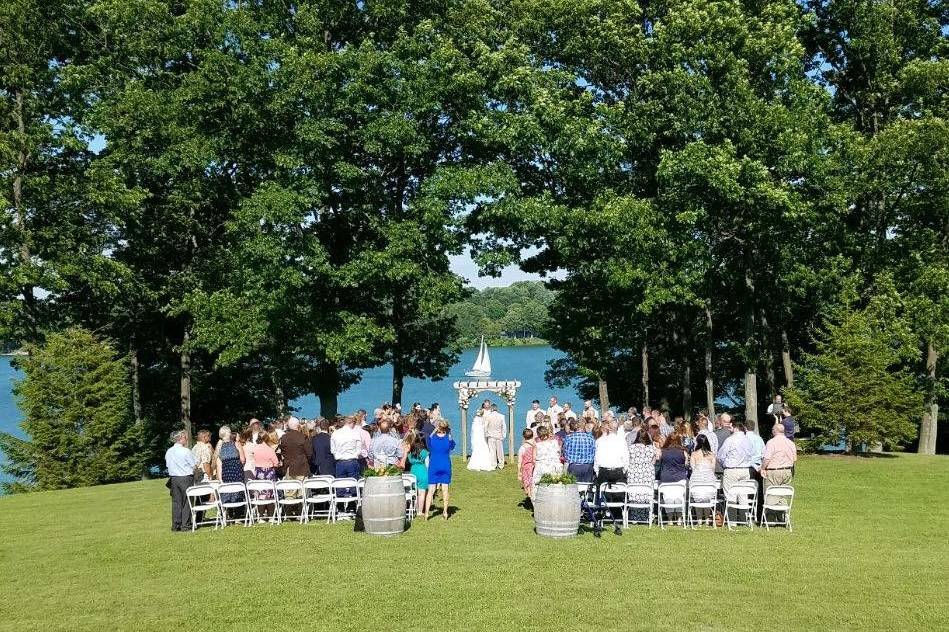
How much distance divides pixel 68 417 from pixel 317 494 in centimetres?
1444

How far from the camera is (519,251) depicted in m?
30.3

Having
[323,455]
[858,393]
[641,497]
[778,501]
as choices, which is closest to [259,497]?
[323,455]

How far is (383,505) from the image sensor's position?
1401 centimetres

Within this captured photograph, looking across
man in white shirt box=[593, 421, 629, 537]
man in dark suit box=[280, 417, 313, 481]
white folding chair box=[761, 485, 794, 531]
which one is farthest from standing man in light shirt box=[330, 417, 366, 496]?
white folding chair box=[761, 485, 794, 531]

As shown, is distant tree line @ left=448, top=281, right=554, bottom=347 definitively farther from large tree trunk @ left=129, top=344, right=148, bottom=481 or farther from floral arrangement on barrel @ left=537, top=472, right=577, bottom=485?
floral arrangement on barrel @ left=537, top=472, right=577, bottom=485

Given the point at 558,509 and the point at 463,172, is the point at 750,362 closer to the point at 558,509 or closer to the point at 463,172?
the point at 463,172

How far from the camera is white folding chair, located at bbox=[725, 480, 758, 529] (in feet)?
48.1

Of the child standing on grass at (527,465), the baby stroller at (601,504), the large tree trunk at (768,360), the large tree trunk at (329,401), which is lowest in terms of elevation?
the baby stroller at (601,504)

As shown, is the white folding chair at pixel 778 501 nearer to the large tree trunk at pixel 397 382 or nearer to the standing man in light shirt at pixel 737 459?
the standing man in light shirt at pixel 737 459

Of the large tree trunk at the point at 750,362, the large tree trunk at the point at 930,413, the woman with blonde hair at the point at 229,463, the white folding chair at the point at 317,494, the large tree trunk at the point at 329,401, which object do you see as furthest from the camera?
the large tree trunk at the point at 329,401

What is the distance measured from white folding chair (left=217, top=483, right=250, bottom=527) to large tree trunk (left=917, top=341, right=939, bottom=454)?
79.5 ft

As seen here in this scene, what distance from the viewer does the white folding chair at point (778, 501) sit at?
14.7 meters

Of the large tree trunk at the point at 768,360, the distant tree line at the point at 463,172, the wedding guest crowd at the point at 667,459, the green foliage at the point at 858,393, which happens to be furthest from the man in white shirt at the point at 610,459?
the large tree trunk at the point at 768,360

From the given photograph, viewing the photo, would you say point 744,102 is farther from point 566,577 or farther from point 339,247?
point 566,577
